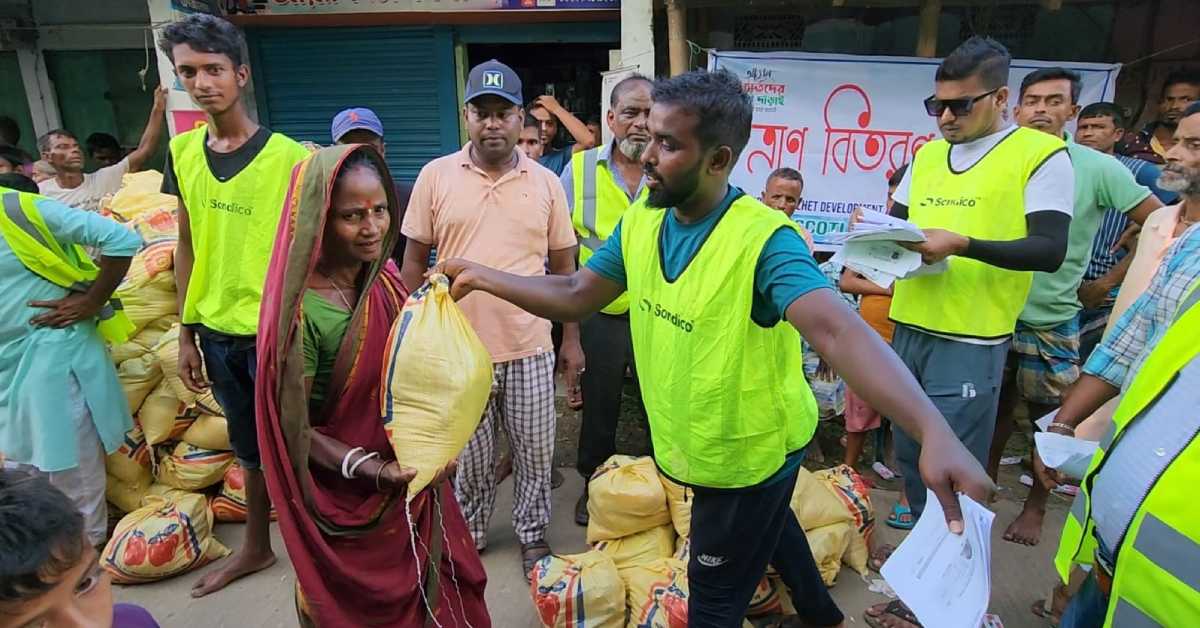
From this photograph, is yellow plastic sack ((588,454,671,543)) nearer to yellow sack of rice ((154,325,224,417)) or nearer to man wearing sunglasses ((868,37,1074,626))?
man wearing sunglasses ((868,37,1074,626))

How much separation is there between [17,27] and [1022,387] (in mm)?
8883

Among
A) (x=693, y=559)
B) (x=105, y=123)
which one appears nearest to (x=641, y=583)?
(x=693, y=559)

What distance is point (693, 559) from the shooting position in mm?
1997

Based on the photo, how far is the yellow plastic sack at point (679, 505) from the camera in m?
2.87

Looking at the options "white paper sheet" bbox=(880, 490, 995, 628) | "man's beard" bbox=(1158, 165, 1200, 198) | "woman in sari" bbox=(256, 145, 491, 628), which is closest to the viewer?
"white paper sheet" bbox=(880, 490, 995, 628)

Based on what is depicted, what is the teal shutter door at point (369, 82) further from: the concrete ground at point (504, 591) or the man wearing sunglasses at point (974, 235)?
the man wearing sunglasses at point (974, 235)

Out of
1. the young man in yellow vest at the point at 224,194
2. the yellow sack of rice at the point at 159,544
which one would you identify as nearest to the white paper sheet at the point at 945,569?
the young man in yellow vest at the point at 224,194

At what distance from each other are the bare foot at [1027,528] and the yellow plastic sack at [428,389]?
2.92 metres

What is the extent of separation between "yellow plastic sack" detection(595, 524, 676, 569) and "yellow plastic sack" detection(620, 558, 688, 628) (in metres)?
0.09

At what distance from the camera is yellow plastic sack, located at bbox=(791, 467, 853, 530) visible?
291 centimetres

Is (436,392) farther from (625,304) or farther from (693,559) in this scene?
(625,304)

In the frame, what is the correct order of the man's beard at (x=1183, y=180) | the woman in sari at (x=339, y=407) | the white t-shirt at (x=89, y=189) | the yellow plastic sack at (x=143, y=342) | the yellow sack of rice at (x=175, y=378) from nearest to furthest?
the woman in sari at (x=339, y=407), the man's beard at (x=1183, y=180), the yellow sack of rice at (x=175, y=378), the yellow plastic sack at (x=143, y=342), the white t-shirt at (x=89, y=189)

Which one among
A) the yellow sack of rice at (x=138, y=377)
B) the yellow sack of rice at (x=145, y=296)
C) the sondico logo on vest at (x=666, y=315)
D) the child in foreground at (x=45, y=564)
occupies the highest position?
the sondico logo on vest at (x=666, y=315)

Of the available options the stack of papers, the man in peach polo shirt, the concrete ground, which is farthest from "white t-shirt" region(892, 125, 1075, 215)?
the man in peach polo shirt
